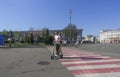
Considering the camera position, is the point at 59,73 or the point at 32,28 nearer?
the point at 59,73

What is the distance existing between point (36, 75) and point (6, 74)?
110 cm

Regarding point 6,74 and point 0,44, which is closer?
point 6,74

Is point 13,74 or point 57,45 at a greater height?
point 57,45

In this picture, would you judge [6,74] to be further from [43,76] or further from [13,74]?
[43,76]

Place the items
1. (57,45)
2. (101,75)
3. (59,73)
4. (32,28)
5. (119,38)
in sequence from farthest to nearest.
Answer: (119,38), (32,28), (57,45), (59,73), (101,75)

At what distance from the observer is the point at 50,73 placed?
8.36 m

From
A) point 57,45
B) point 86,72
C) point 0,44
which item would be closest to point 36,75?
point 86,72

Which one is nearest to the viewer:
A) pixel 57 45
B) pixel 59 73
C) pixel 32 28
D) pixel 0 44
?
pixel 59 73

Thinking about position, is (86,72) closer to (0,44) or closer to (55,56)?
(55,56)

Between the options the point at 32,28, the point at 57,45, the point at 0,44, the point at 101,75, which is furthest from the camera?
the point at 32,28

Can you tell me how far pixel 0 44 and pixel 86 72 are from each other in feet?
112

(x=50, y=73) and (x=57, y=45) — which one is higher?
(x=57, y=45)

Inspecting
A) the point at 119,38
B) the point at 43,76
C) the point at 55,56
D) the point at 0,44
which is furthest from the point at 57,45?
the point at 119,38

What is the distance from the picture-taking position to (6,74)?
325 inches
